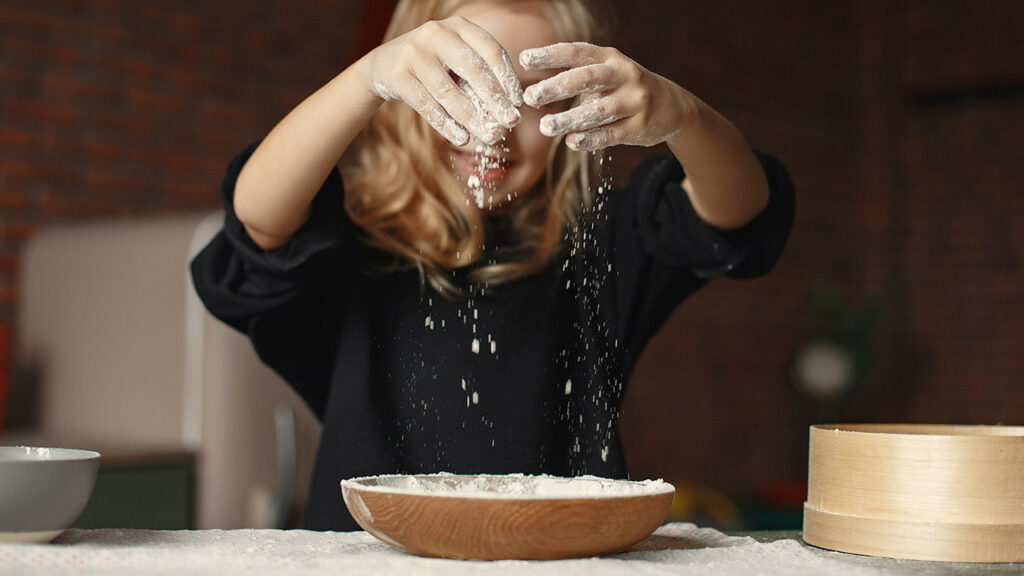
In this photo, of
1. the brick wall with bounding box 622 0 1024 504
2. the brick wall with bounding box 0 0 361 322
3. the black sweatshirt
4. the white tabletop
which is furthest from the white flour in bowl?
the brick wall with bounding box 622 0 1024 504

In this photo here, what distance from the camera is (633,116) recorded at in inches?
34.1

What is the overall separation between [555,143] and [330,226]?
33 centimetres

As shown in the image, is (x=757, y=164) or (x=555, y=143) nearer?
(x=757, y=164)

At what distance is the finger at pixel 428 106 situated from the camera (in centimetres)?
84

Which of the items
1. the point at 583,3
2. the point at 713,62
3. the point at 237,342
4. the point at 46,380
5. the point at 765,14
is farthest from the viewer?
the point at 765,14

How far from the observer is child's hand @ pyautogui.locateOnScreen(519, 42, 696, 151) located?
0.82 m

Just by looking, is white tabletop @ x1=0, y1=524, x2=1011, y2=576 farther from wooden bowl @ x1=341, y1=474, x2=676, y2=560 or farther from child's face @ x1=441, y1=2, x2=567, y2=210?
child's face @ x1=441, y1=2, x2=567, y2=210

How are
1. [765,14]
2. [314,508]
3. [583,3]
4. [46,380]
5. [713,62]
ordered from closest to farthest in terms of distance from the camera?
1. [314,508]
2. [583,3]
3. [46,380]
4. [713,62]
5. [765,14]

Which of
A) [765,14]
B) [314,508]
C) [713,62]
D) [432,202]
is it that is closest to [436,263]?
[432,202]

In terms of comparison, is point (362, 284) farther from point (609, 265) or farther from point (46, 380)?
point (46, 380)

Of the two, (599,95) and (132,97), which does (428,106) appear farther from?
(132,97)

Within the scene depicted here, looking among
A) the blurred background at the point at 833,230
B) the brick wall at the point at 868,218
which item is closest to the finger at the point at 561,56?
the blurred background at the point at 833,230

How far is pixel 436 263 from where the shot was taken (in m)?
1.24

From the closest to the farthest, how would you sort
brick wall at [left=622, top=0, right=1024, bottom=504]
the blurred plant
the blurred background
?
the blurred background < brick wall at [left=622, top=0, right=1024, bottom=504] < the blurred plant
